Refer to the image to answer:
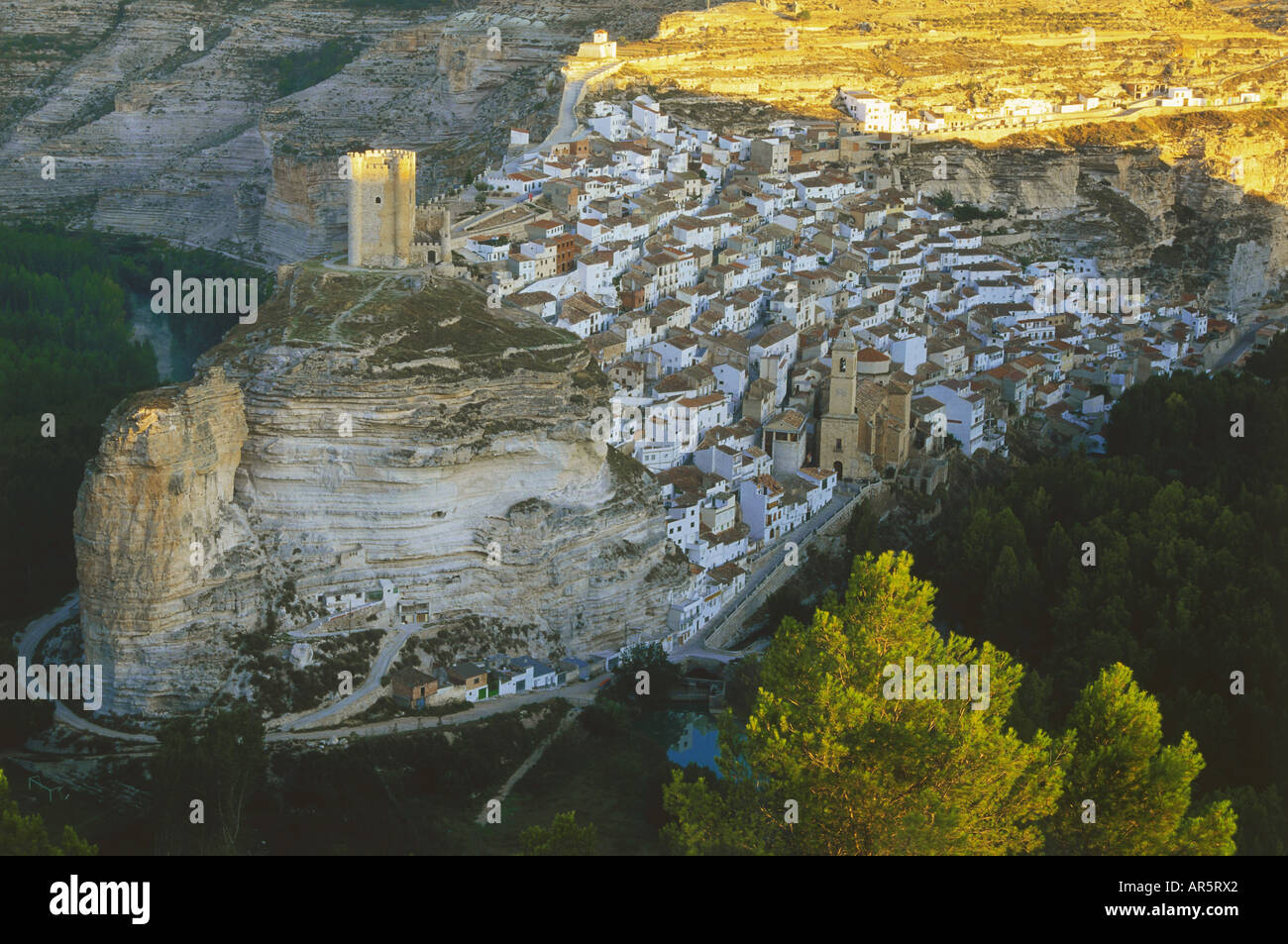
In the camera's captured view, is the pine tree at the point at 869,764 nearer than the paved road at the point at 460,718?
Yes

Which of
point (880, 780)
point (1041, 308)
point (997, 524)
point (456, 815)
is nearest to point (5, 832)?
point (456, 815)

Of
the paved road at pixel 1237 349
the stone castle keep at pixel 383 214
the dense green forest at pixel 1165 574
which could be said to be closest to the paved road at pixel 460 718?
the dense green forest at pixel 1165 574

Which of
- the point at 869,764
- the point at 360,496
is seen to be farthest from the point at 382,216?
the point at 869,764

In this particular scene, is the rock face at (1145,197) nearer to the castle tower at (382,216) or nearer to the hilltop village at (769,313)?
the hilltop village at (769,313)

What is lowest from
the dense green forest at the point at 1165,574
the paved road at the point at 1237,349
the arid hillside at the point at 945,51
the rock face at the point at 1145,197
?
the dense green forest at the point at 1165,574

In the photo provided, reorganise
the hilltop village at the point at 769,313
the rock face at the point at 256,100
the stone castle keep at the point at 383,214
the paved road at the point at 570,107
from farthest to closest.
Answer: the rock face at the point at 256,100, the paved road at the point at 570,107, the hilltop village at the point at 769,313, the stone castle keep at the point at 383,214

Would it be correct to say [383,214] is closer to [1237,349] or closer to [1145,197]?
[1237,349]

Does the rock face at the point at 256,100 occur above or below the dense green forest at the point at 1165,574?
above
